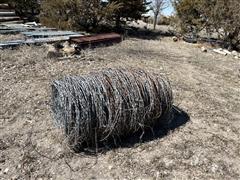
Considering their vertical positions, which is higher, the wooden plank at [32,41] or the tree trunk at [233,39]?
the wooden plank at [32,41]

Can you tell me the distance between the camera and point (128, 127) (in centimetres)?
471

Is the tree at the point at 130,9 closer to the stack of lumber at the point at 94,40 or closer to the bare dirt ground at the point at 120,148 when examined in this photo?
the stack of lumber at the point at 94,40

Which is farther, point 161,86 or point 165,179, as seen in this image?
point 161,86

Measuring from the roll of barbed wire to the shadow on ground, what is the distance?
109 millimetres

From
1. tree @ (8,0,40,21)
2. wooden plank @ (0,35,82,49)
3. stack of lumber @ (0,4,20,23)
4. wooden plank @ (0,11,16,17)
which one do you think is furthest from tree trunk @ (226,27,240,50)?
wooden plank @ (0,11,16,17)

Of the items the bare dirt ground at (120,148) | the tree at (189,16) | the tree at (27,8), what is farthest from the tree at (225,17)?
the tree at (27,8)

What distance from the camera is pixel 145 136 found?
5.01 m

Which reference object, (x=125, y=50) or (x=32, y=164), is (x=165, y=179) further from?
(x=125, y=50)

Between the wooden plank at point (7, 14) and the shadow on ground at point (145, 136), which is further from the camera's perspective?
the wooden plank at point (7, 14)

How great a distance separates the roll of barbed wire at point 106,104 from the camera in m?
4.36

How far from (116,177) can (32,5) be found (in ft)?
43.0

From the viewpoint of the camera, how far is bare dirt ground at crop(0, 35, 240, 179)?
4.23 metres

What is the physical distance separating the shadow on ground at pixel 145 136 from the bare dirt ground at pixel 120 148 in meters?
0.09

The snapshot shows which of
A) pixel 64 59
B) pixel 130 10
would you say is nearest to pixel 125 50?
pixel 64 59
